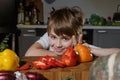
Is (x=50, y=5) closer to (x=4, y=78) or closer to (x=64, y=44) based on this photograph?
(x=64, y=44)

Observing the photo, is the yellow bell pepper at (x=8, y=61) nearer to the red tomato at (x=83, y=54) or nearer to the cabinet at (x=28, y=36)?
the red tomato at (x=83, y=54)

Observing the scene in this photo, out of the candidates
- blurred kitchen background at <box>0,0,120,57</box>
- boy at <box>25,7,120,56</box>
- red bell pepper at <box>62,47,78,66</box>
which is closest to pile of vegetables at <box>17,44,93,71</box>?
red bell pepper at <box>62,47,78,66</box>

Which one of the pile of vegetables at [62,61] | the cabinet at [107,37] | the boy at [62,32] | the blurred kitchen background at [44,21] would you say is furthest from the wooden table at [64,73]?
the cabinet at [107,37]

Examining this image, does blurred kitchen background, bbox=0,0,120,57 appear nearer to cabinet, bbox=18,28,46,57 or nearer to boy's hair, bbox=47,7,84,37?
cabinet, bbox=18,28,46,57

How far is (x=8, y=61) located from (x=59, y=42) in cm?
57

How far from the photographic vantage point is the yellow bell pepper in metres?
0.87

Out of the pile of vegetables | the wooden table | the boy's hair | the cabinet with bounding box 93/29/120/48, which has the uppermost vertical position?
the boy's hair

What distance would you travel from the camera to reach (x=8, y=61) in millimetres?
881

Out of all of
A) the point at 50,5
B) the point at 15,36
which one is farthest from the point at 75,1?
the point at 15,36

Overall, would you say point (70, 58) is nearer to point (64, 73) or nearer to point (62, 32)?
point (64, 73)

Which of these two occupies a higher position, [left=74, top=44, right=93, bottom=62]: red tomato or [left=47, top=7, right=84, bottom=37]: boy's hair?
[left=47, top=7, right=84, bottom=37]: boy's hair

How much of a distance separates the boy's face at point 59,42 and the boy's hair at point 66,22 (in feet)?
0.06

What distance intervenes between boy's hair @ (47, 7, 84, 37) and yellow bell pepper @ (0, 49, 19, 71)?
1.81 feet

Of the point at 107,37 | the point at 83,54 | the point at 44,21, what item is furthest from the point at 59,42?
the point at 44,21
